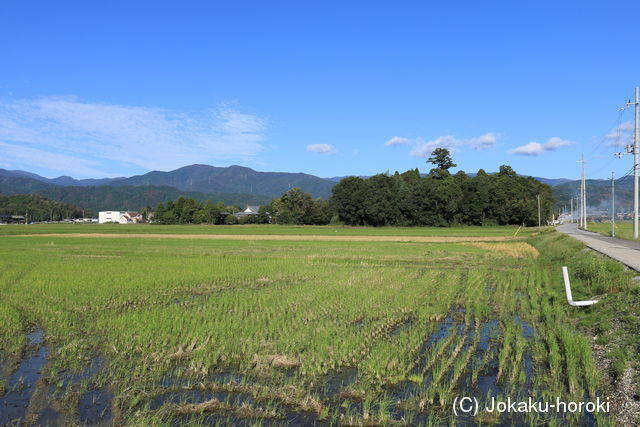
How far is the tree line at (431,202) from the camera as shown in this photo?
89000mm

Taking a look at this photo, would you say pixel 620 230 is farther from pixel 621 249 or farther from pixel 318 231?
pixel 318 231

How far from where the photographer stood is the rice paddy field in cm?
652

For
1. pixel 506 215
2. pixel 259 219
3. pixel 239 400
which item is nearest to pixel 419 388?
pixel 239 400

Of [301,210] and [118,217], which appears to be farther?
[118,217]

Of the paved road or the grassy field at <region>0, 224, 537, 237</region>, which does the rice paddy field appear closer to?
the paved road

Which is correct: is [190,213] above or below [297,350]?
above

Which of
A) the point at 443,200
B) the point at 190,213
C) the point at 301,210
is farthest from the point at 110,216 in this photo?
the point at 443,200

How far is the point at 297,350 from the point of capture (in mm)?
9148

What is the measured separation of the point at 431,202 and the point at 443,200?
261cm

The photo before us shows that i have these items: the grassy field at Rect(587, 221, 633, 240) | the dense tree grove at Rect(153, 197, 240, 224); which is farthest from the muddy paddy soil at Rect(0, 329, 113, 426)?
the dense tree grove at Rect(153, 197, 240, 224)

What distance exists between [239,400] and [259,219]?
11282cm

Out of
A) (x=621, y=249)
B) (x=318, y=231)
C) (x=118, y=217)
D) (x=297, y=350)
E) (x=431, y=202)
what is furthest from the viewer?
(x=118, y=217)

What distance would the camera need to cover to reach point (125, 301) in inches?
568

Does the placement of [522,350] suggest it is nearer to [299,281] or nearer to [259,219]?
[299,281]
